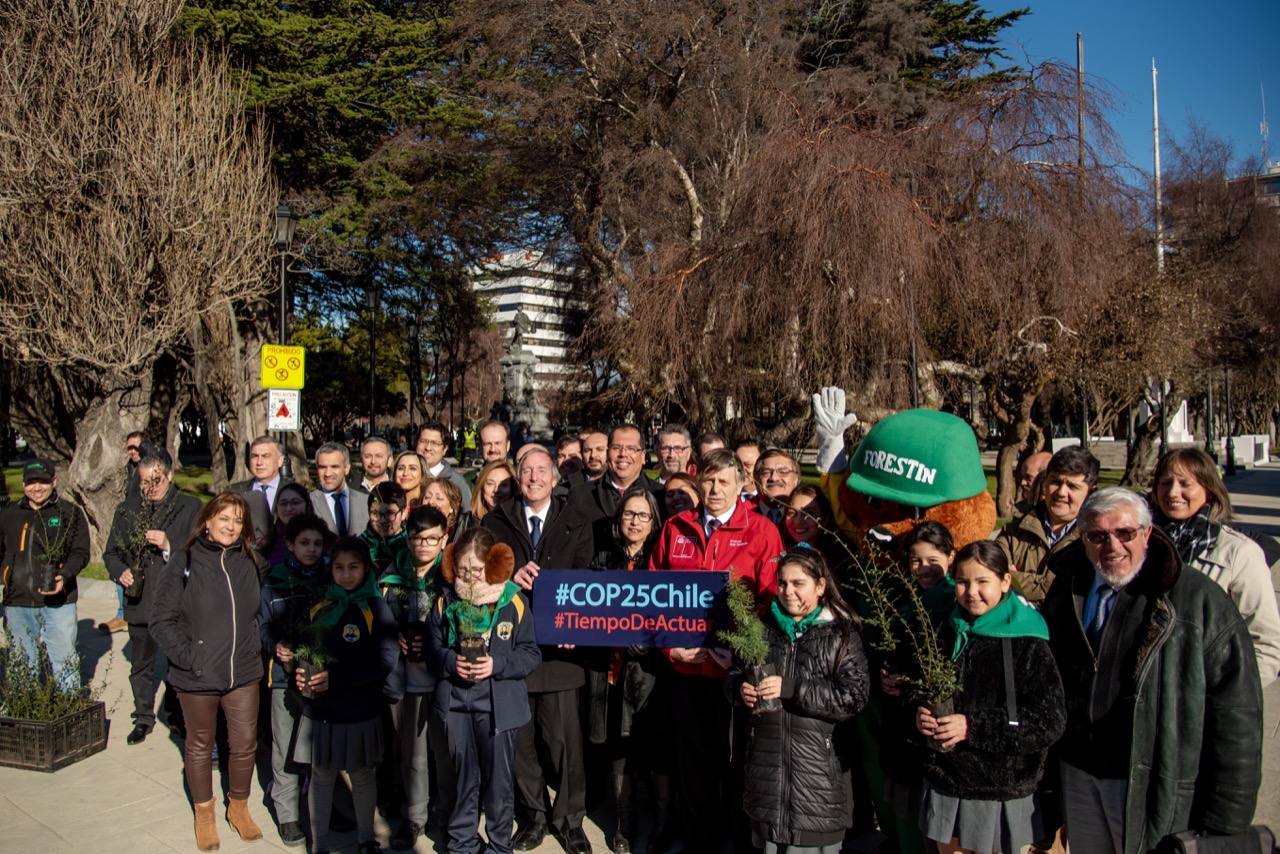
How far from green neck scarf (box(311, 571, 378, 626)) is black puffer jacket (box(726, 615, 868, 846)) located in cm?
206

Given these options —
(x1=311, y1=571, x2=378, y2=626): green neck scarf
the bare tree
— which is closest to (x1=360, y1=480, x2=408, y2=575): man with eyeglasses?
(x1=311, y1=571, x2=378, y2=626): green neck scarf

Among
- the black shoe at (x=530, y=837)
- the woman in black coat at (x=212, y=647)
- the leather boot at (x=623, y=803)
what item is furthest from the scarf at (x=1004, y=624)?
the woman in black coat at (x=212, y=647)

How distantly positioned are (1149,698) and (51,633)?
23.6ft

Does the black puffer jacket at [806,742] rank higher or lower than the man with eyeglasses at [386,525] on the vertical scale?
lower

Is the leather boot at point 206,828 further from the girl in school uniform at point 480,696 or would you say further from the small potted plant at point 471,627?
the small potted plant at point 471,627

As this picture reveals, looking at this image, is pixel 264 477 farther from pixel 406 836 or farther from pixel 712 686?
pixel 712 686

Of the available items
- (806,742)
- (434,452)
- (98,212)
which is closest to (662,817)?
(806,742)

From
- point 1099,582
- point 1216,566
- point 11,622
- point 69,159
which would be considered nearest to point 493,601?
point 1099,582

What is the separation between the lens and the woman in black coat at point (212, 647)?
16.2 ft

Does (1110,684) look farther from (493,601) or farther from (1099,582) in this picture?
(493,601)

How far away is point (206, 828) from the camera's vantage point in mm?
4945

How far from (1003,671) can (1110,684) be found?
37 cm

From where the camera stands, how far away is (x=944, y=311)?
12.2m

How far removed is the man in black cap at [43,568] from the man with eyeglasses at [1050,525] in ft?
20.7
